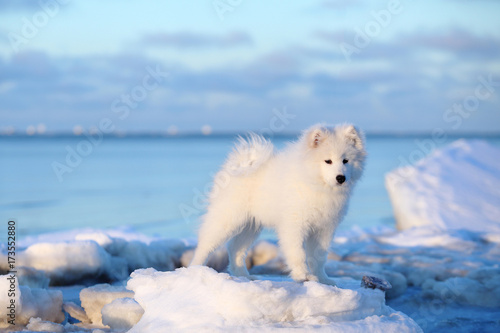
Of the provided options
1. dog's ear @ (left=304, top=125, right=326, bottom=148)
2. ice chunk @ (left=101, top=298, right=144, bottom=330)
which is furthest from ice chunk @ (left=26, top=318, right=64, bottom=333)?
dog's ear @ (left=304, top=125, right=326, bottom=148)

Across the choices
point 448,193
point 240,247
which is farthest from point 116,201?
point 240,247

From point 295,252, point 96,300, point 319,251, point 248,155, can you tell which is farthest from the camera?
point 248,155

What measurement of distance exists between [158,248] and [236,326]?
3861 mm

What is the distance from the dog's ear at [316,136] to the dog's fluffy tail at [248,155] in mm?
709

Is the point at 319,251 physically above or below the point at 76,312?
above

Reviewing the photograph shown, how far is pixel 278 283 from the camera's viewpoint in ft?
12.9

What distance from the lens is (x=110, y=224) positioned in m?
13.1

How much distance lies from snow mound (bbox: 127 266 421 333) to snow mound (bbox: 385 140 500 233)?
6.96m

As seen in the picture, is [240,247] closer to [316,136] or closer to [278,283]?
[316,136]

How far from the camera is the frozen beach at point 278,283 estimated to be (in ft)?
12.5

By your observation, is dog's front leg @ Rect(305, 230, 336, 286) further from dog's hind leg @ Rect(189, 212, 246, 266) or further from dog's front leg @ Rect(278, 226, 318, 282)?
dog's hind leg @ Rect(189, 212, 246, 266)

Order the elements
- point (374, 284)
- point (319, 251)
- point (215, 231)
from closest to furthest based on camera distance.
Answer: point (374, 284) < point (319, 251) < point (215, 231)

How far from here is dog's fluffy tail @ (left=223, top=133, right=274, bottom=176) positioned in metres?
5.32

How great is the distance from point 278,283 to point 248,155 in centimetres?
183
